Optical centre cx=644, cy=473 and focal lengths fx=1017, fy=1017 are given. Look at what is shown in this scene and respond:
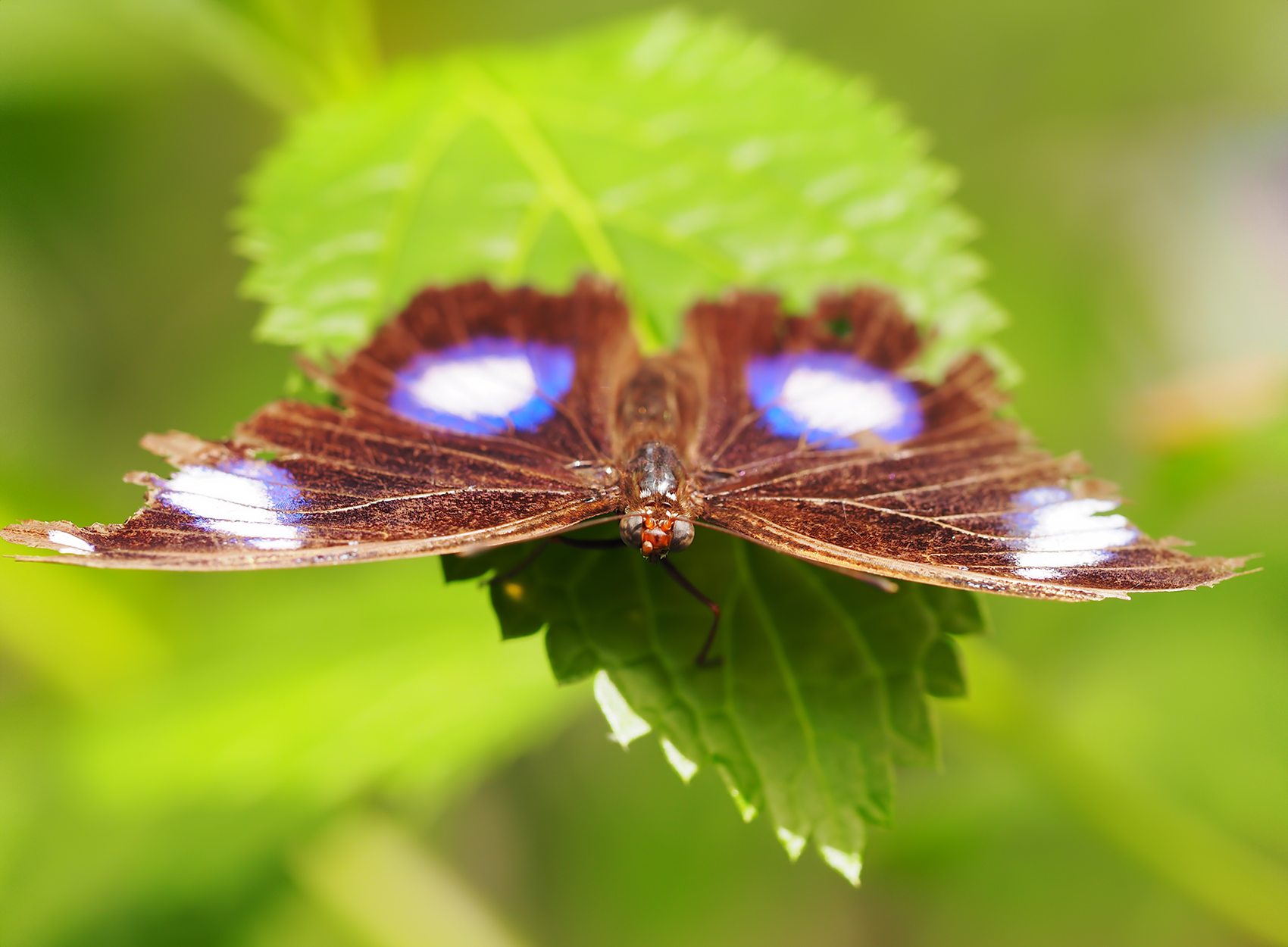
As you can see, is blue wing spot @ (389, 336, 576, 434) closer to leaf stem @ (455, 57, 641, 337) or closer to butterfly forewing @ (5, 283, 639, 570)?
butterfly forewing @ (5, 283, 639, 570)

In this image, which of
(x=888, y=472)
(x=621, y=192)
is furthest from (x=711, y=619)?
(x=621, y=192)

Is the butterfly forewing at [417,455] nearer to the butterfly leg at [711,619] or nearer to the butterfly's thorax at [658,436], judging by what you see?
the butterfly's thorax at [658,436]

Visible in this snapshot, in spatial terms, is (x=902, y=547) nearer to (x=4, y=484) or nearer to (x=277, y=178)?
(x=277, y=178)

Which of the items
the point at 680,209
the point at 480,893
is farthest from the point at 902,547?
the point at 480,893

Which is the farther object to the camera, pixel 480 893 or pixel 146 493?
pixel 480 893

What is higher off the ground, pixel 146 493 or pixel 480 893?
pixel 146 493

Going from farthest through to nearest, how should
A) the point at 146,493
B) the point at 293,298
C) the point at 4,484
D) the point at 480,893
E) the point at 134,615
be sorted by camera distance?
the point at 480,893, the point at 134,615, the point at 4,484, the point at 293,298, the point at 146,493

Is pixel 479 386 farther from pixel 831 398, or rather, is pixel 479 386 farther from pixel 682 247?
pixel 831 398
